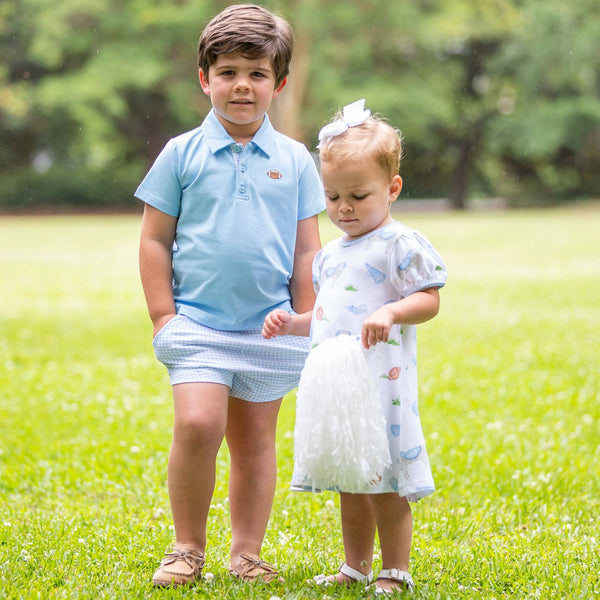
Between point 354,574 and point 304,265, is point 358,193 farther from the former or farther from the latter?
point 354,574

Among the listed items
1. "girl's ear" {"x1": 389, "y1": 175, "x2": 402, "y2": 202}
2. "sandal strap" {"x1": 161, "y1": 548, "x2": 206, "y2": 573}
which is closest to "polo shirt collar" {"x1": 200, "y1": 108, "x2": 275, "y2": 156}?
"girl's ear" {"x1": 389, "y1": 175, "x2": 402, "y2": 202}

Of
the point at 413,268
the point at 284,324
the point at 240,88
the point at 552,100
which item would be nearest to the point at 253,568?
the point at 284,324

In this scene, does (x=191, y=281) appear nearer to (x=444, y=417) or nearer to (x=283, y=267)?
(x=283, y=267)

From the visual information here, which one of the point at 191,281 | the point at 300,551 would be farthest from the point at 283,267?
the point at 300,551

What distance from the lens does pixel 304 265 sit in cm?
328

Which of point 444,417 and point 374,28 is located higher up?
point 374,28

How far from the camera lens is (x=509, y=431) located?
5.66m

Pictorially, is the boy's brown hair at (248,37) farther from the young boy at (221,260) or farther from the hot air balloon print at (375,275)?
the hot air balloon print at (375,275)


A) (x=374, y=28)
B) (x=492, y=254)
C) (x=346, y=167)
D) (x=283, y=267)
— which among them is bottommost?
(x=492, y=254)

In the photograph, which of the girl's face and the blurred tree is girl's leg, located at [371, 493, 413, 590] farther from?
the blurred tree

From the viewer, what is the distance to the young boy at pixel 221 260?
304cm

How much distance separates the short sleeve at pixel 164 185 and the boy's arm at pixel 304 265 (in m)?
0.44

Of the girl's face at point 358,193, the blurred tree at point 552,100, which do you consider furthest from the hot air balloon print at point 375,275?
the blurred tree at point 552,100

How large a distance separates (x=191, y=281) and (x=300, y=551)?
1.09 meters
